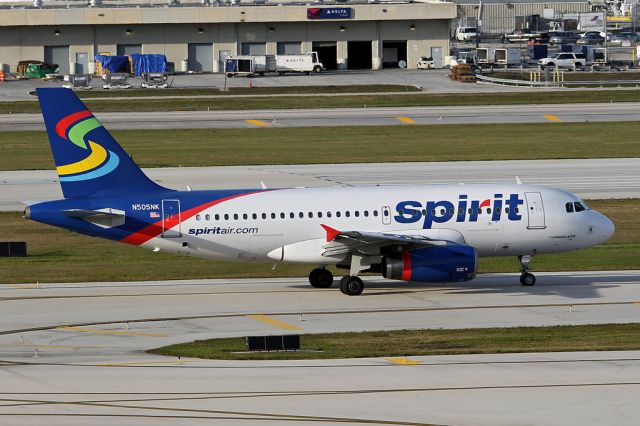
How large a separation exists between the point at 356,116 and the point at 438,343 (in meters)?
73.5

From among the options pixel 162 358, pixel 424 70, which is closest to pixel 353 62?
pixel 424 70

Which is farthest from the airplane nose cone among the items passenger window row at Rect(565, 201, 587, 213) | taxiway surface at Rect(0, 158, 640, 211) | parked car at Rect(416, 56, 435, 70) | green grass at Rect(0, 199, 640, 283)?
parked car at Rect(416, 56, 435, 70)

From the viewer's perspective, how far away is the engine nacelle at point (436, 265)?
41000 mm

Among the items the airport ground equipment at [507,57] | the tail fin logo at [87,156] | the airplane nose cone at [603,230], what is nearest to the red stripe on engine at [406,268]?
the airplane nose cone at [603,230]

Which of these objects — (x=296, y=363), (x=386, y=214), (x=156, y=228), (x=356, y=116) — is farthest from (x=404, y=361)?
(x=356, y=116)

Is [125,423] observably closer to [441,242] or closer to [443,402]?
[443,402]

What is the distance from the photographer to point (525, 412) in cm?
2480

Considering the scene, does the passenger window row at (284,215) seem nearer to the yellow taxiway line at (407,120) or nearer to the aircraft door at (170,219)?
the aircraft door at (170,219)

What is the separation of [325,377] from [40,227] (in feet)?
114

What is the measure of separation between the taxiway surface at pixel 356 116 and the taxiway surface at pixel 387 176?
75.9 ft

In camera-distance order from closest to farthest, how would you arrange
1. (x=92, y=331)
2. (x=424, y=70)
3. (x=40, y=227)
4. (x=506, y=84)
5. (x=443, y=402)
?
(x=443, y=402) < (x=92, y=331) < (x=40, y=227) < (x=506, y=84) < (x=424, y=70)

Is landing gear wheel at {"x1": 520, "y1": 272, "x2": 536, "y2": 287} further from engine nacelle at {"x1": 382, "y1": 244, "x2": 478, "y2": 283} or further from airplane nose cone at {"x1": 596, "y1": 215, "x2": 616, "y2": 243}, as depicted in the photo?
engine nacelle at {"x1": 382, "y1": 244, "x2": 478, "y2": 283}

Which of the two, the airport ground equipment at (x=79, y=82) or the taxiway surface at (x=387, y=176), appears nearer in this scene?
the taxiway surface at (x=387, y=176)

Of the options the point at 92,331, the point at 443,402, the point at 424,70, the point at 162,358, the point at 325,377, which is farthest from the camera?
the point at 424,70
